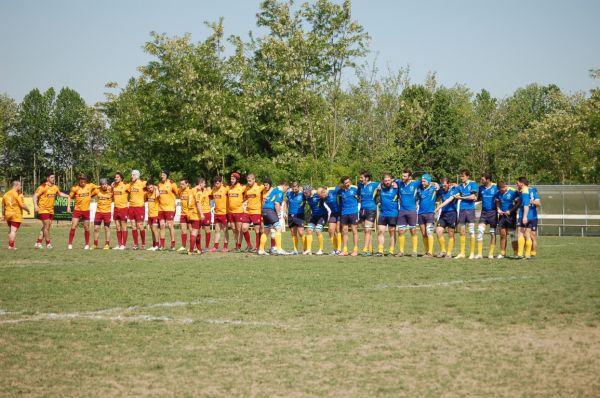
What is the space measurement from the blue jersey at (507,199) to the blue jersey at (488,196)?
19 cm

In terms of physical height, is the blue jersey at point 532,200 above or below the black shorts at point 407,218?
above

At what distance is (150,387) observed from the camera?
22.1ft

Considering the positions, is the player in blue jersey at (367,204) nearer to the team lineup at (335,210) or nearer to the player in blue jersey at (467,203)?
the team lineup at (335,210)

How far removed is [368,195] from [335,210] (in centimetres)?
130

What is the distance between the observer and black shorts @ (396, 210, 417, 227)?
2072 cm

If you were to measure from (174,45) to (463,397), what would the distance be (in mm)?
52788

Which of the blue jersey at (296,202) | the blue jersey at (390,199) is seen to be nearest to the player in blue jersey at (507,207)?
the blue jersey at (390,199)

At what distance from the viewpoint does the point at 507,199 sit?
20000 mm

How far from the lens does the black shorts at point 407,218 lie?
20719 mm

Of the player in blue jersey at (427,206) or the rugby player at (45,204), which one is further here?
the rugby player at (45,204)

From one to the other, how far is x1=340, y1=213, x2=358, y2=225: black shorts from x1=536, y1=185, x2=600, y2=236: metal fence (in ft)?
69.6

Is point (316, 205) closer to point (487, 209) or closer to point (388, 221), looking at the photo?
point (388, 221)

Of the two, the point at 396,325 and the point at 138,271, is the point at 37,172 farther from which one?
the point at 396,325

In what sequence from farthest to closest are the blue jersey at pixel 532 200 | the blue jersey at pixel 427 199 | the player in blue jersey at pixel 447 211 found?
the blue jersey at pixel 427 199 < the player in blue jersey at pixel 447 211 < the blue jersey at pixel 532 200
